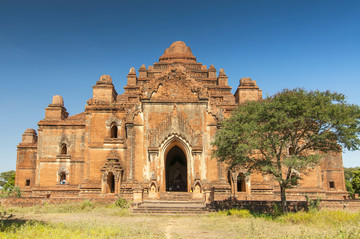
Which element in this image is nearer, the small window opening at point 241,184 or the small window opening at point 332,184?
the small window opening at point 241,184

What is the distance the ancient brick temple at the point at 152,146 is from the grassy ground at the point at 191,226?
16.6 feet

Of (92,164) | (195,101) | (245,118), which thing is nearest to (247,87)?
(195,101)

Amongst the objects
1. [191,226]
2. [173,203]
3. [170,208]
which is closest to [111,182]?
[173,203]

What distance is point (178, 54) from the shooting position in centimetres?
3650

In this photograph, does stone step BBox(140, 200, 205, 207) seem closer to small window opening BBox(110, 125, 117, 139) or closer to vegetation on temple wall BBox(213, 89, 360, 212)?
vegetation on temple wall BBox(213, 89, 360, 212)

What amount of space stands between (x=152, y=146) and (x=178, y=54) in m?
15.0

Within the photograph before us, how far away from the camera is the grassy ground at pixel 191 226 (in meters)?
11.4

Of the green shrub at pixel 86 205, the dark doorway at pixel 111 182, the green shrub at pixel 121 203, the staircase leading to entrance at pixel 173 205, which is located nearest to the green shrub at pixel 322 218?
the staircase leading to entrance at pixel 173 205

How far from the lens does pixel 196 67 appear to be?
35.1 m

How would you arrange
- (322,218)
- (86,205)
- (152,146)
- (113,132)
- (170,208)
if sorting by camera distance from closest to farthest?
1. (322,218)
2. (170,208)
3. (86,205)
4. (152,146)
5. (113,132)

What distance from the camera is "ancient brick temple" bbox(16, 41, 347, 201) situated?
81.8ft

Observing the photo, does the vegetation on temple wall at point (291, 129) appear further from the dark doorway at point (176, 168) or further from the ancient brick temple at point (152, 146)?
the dark doorway at point (176, 168)

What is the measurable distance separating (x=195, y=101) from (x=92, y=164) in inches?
414

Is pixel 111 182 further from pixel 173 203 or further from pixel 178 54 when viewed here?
pixel 178 54
